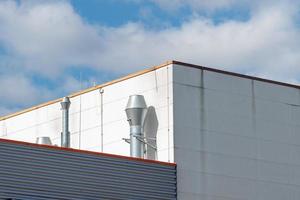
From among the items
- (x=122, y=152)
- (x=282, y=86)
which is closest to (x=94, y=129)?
(x=122, y=152)

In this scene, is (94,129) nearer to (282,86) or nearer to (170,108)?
(170,108)

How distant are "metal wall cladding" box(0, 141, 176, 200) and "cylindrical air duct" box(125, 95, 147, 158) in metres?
1.63

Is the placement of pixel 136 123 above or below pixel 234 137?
above

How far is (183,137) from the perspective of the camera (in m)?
41.1

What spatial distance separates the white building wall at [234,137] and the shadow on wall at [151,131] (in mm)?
1101

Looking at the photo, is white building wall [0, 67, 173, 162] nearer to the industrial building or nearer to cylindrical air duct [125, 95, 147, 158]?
the industrial building

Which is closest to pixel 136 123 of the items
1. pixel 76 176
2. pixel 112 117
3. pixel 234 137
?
pixel 112 117

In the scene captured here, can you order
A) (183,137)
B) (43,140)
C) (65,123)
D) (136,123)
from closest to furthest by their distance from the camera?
(183,137), (136,123), (65,123), (43,140)

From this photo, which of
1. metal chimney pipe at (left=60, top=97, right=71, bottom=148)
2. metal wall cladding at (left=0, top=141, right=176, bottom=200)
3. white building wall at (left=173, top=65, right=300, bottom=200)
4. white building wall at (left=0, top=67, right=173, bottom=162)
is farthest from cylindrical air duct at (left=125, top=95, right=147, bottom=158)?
metal chimney pipe at (left=60, top=97, right=71, bottom=148)

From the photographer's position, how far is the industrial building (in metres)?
39.2

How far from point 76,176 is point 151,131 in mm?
5226

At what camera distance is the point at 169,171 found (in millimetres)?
40344

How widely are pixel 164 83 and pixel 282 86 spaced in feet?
20.3

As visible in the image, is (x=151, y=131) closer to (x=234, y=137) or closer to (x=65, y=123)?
(x=234, y=137)
